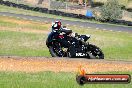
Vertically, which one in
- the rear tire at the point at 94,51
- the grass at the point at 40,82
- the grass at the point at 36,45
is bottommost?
the grass at the point at 36,45

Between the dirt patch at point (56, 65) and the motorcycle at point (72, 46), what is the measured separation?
2058 mm

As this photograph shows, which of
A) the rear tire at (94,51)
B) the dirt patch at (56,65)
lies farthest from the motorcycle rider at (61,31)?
the dirt patch at (56,65)

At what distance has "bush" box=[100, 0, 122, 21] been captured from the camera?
53031 mm

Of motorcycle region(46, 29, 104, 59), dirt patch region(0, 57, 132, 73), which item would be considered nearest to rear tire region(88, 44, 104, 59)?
motorcycle region(46, 29, 104, 59)

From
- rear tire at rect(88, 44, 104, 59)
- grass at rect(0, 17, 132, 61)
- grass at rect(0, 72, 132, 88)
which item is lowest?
grass at rect(0, 17, 132, 61)

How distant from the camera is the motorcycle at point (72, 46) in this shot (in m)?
18.4

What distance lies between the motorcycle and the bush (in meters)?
34.9

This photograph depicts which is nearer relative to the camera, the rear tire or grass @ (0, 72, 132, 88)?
grass @ (0, 72, 132, 88)

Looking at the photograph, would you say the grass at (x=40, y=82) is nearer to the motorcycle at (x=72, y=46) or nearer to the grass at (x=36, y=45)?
the motorcycle at (x=72, y=46)

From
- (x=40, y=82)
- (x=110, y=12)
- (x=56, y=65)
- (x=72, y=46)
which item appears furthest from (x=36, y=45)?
(x=110, y=12)

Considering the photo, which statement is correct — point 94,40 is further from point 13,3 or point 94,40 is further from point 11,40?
point 13,3

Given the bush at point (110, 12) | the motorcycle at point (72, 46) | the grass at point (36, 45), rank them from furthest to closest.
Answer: the bush at point (110, 12) < the grass at point (36, 45) < the motorcycle at point (72, 46)

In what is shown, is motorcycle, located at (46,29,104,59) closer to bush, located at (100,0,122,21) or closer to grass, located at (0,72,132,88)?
grass, located at (0,72,132,88)

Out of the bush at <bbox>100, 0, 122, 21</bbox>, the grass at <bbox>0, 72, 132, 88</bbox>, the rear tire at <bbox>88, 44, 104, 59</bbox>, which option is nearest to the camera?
the grass at <bbox>0, 72, 132, 88</bbox>
